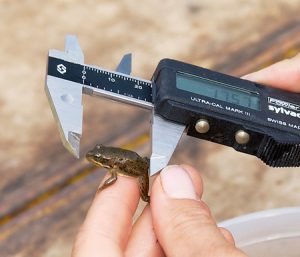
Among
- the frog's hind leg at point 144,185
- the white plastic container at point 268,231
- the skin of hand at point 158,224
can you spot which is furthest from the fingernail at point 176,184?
the white plastic container at point 268,231

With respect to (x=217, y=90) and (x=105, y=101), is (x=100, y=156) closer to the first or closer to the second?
(x=217, y=90)

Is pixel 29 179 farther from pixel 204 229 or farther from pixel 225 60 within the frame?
pixel 204 229

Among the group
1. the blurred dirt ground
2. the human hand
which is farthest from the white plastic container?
the human hand

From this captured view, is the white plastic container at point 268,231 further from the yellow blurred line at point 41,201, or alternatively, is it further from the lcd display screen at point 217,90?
the yellow blurred line at point 41,201

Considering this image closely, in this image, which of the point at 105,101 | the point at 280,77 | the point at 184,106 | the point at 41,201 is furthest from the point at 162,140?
the point at 105,101

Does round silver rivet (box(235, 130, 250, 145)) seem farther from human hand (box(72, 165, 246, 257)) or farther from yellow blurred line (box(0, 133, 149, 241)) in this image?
yellow blurred line (box(0, 133, 149, 241))

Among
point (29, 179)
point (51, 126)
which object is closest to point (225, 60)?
point (51, 126)
